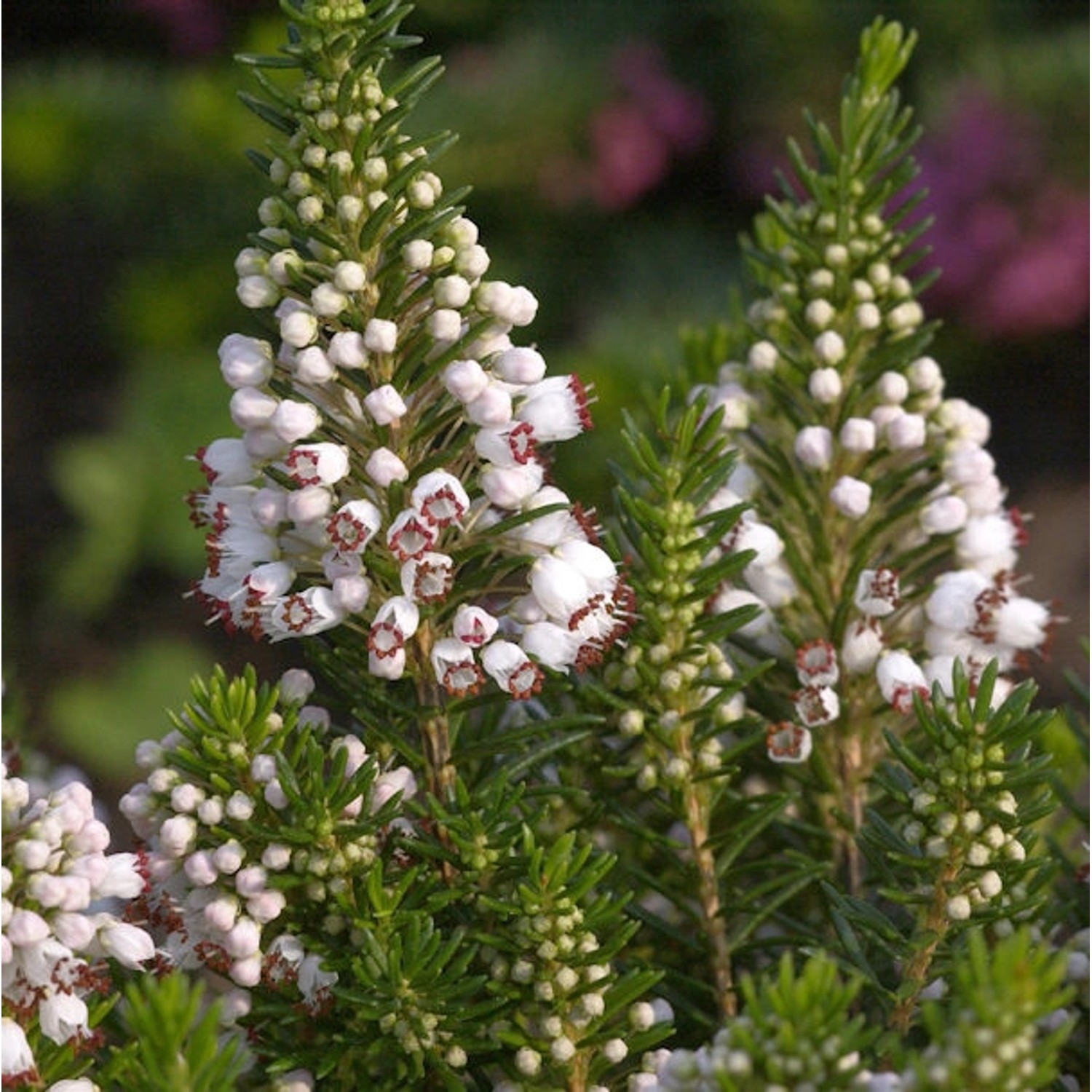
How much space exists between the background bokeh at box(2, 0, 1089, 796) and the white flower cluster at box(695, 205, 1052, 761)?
2192 mm

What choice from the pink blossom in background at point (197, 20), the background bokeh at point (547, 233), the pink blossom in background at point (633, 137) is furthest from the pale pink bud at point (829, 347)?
the pink blossom in background at point (197, 20)

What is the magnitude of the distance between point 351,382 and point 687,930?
0.37m

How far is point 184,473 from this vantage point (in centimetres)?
371

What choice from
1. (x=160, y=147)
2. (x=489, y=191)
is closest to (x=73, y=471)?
(x=160, y=147)

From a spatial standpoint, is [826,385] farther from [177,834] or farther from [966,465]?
[177,834]

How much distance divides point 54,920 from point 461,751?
220 mm

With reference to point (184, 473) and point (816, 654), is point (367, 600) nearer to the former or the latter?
point (816, 654)

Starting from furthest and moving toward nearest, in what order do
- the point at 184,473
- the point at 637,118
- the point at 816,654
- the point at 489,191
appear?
the point at 637,118 → the point at 489,191 → the point at 184,473 → the point at 816,654

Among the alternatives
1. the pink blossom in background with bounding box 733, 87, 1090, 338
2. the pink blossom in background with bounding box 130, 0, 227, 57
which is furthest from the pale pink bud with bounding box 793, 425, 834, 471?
the pink blossom in background with bounding box 130, 0, 227, 57

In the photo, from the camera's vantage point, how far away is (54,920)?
76 cm

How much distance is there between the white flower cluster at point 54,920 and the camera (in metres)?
0.75

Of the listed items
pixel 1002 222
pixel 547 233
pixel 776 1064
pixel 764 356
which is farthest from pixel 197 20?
pixel 776 1064

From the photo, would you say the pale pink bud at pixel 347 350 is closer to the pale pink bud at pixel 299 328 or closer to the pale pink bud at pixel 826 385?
the pale pink bud at pixel 299 328

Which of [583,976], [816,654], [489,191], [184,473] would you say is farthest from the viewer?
[489,191]
